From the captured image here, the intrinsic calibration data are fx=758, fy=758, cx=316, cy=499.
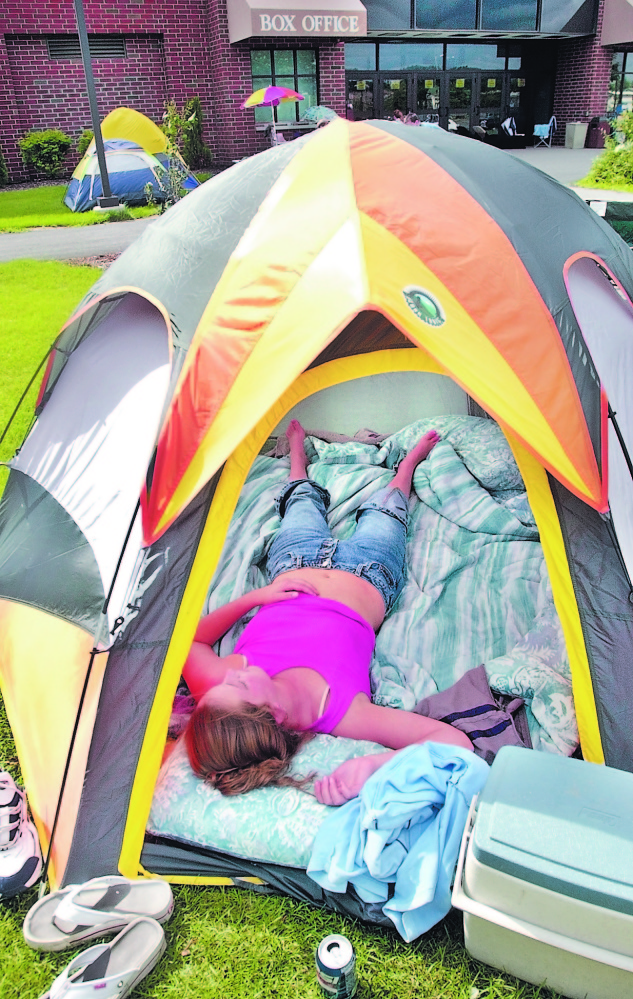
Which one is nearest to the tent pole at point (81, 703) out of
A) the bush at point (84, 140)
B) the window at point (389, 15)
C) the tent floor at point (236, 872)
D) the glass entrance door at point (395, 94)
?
the tent floor at point (236, 872)

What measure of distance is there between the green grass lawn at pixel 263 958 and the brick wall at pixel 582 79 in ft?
58.9

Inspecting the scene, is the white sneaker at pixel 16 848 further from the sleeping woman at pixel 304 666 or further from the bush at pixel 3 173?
the bush at pixel 3 173

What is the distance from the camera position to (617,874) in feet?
4.78

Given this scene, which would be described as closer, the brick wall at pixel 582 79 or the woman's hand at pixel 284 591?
the woman's hand at pixel 284 591

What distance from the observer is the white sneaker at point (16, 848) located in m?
1.92

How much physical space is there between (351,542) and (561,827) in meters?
1.50

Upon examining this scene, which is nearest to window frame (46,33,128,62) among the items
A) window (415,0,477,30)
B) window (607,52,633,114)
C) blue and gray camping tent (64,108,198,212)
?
blue and gray camping tent (64,108,198,212)

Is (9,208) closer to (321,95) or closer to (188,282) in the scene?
(321,95)

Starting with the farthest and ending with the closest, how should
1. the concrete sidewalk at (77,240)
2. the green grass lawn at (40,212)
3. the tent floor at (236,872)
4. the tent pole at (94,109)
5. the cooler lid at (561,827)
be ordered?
the green grass lawn at (40,212) < the tent pole at (94,109) < the concrete sidewalk at (77,240) < the tent floor at (236,872) < the cooler lid at (561,827)

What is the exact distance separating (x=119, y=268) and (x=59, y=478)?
0.83 metres

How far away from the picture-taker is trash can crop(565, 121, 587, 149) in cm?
1619

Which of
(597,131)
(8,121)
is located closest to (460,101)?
(597,131)

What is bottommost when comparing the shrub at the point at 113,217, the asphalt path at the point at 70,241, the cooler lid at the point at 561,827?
the cooler lid at the point at 561,827

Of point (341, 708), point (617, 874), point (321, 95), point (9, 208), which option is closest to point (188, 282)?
point (341, 708)
